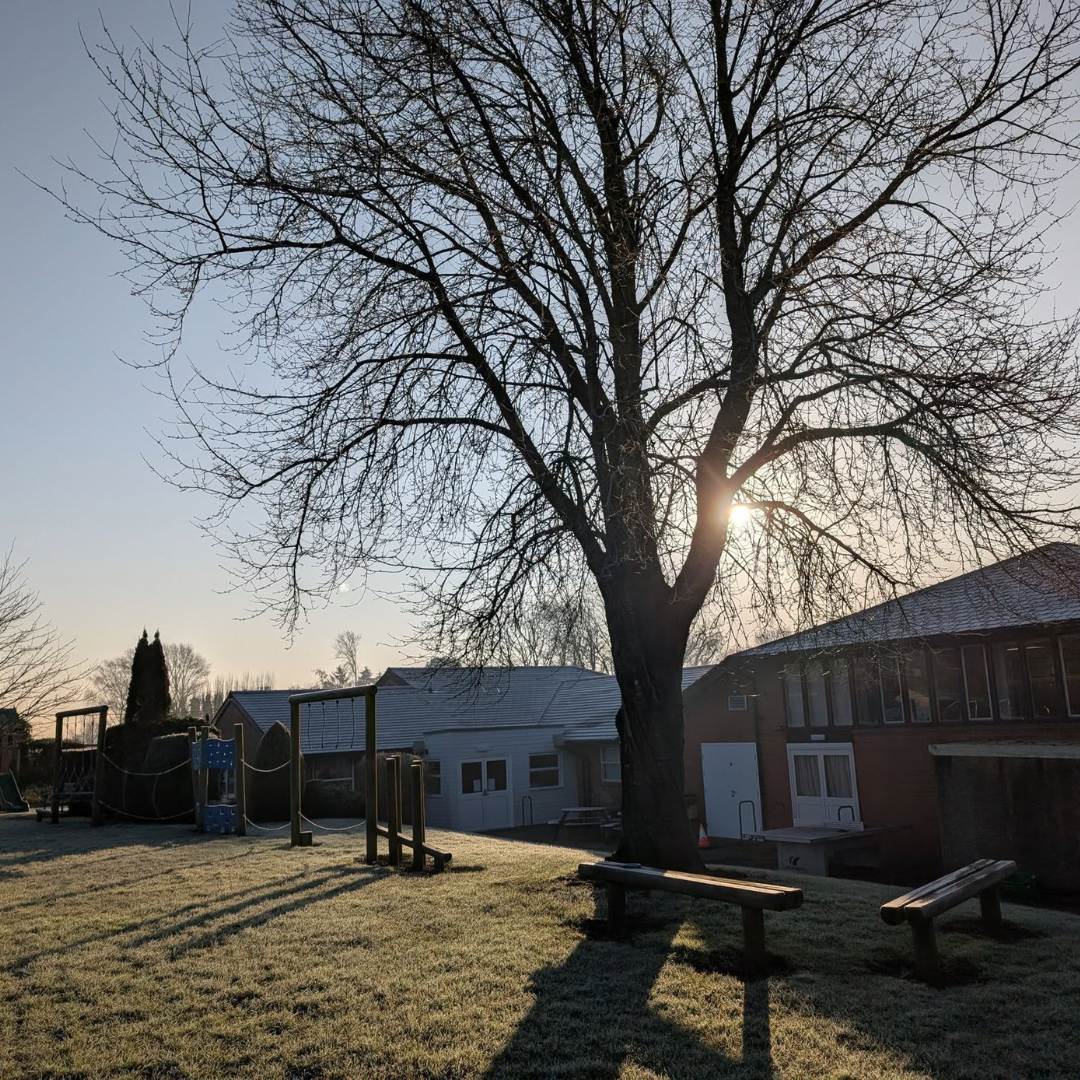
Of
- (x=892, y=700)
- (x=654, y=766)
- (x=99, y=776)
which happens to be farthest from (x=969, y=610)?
(x=99, y=776)

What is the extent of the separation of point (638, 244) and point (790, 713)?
19973mm

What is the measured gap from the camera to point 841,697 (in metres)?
25.9

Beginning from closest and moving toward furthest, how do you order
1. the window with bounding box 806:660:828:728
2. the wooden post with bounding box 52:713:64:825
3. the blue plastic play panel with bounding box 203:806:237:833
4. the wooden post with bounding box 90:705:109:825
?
the blue plastic play panel with bounding box 203:806:237:833 → the wooden post with bounding box 90:705:109:825 → the wooden post with bounding box 52:713:64:825 → the window with bounding box 806:660:828:728

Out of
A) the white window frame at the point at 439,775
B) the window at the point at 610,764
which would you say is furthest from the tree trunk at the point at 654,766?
the white window frame at the point at 439,775

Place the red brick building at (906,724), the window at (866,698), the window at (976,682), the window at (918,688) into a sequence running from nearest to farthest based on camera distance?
the red brick building at (906,724) → the window at (976,682) → the window at (918,688) → the window at (866,698)

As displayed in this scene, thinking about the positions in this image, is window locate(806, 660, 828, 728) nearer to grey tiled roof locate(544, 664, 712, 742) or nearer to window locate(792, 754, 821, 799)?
window locate(792, 754, 821, 799)

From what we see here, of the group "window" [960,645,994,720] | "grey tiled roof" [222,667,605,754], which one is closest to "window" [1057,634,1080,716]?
"window" [960,645,994,720]

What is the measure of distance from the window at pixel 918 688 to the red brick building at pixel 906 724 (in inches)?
1.3

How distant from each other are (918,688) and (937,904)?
17791 millimetres

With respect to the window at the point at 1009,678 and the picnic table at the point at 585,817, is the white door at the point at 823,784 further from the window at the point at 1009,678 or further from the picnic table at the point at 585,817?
the picnic table at the point at 585,817

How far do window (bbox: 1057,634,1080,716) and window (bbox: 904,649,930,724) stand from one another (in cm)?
352

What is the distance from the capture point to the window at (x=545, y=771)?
3628 cm

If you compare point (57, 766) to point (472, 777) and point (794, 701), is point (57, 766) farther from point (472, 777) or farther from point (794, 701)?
point (794, 701)

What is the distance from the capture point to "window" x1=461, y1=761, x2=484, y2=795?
34734 mm
